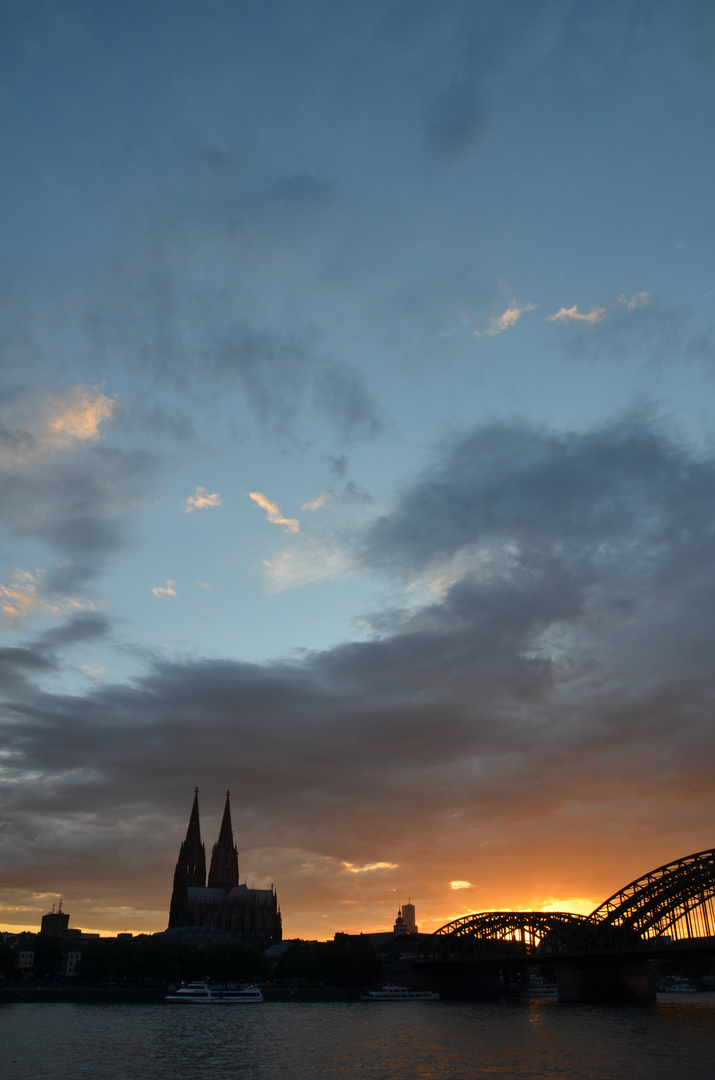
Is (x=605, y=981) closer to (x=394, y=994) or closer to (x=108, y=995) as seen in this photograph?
(x=394, y=994)

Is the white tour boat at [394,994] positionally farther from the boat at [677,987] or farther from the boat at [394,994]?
the boat at [677,987]

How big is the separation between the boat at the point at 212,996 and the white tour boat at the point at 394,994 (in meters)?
22.5

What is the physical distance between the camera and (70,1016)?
9250 cm

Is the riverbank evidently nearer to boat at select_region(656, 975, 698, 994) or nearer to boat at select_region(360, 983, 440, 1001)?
boat at select_region(360, 983, 440, 1001)

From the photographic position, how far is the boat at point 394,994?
5477 inches

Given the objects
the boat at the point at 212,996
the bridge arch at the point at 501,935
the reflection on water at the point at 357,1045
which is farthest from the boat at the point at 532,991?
the reflection on water at the point at 357,1045

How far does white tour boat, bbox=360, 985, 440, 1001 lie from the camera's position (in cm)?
13912

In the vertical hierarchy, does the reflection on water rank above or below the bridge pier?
below

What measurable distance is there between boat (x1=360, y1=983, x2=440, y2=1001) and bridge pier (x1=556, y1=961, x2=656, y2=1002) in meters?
29.9

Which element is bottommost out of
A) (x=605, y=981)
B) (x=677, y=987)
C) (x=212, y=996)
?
(x=677, y=987)

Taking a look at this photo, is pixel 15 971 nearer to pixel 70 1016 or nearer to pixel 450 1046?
pixel 70 1016

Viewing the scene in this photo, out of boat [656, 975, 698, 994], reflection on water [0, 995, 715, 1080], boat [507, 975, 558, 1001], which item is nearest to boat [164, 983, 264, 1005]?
reflection on water [0, 995, 715, 1080]

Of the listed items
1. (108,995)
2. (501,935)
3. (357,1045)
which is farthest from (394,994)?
(357,1045)

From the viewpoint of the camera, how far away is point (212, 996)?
397ft
